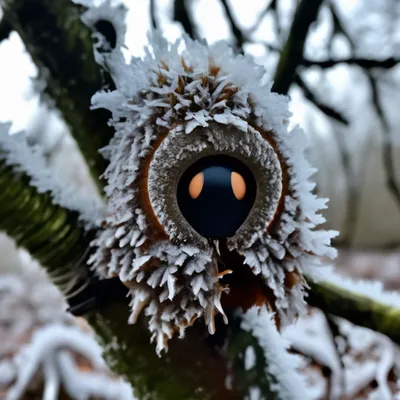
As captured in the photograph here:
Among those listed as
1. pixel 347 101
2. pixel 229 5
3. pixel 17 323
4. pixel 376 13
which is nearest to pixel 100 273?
pixel 229 5

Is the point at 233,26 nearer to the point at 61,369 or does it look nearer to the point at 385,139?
the point at 385,139

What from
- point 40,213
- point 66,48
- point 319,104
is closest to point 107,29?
point 66,48

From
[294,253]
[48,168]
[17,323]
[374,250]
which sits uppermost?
[48,168]

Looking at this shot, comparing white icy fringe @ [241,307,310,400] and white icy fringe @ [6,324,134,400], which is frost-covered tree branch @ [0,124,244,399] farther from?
white icy fringe @ [6,324,134,400]

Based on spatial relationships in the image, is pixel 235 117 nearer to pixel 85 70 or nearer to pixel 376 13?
pixel 85 70

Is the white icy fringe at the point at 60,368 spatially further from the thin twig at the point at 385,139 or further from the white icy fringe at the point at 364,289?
the thin twig at the point at 385,139

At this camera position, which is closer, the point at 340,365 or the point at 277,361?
the point at 277,361

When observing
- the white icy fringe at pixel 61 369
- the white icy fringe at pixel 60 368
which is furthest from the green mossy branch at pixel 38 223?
the white icy fringe at pixel 61 369
